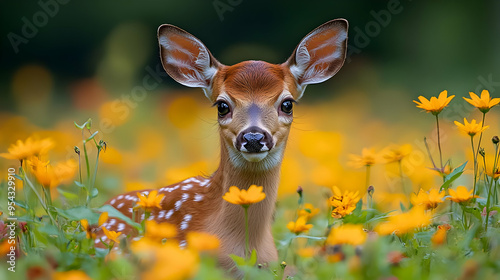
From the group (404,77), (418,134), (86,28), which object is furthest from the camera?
(86,28)

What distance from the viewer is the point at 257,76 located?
9.50 ft

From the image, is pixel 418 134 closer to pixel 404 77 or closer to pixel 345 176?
pixel 345 176

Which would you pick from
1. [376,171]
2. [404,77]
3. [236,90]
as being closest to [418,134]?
[376,171]

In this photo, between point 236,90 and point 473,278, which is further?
point 236,90

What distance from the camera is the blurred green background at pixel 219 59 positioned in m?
6.08

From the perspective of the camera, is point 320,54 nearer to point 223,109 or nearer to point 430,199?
point 223,109

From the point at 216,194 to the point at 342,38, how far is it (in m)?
0.88

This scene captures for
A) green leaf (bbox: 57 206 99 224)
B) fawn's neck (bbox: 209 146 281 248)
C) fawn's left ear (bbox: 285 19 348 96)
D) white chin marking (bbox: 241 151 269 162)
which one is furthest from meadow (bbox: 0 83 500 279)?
fawn's left ear (bbox: 285 19 348 96)

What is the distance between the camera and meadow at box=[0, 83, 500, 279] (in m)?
1.94
